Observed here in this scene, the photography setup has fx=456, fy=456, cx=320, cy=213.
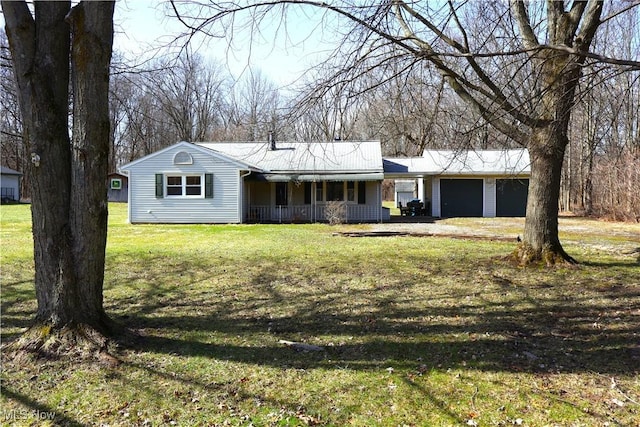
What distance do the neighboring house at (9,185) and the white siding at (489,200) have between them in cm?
3753

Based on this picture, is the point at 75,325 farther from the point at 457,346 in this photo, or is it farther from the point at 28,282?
the point at 28,282

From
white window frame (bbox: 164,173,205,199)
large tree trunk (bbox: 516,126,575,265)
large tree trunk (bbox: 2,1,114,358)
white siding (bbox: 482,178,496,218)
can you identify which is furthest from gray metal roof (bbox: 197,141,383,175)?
large tree trunk (bbox: 2,1,114,358)

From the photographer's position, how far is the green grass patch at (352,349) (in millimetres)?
3281

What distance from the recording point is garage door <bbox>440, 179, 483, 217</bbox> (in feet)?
83.0

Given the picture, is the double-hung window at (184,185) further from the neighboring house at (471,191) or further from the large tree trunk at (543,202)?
the large tree trunk at (543,202)

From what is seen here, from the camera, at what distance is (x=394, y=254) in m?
10.9

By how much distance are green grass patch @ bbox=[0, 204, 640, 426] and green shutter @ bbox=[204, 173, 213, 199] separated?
11.7m

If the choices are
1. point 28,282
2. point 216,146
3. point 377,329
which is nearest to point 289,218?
point 216,146

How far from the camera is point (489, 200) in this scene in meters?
25.2

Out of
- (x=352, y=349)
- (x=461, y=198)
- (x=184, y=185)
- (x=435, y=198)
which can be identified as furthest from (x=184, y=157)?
(x=352, y=349)

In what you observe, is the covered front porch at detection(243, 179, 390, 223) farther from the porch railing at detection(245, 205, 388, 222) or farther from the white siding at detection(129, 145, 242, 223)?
the white siding at detection(129, 145, 242, 223)

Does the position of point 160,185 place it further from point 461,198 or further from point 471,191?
point 471,191

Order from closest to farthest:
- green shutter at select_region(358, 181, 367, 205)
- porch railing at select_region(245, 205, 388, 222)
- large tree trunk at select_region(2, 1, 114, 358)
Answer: large tree trunk at select_region(2, 1, 114, 358), porch railing at select_region(245, 205, 388, 222), green shutter at select_region(358, 181, 367, 205)

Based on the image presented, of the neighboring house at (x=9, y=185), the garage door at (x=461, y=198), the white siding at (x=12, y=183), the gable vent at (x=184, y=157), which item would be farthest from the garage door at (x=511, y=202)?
the white siding at (x=12, y=183)
